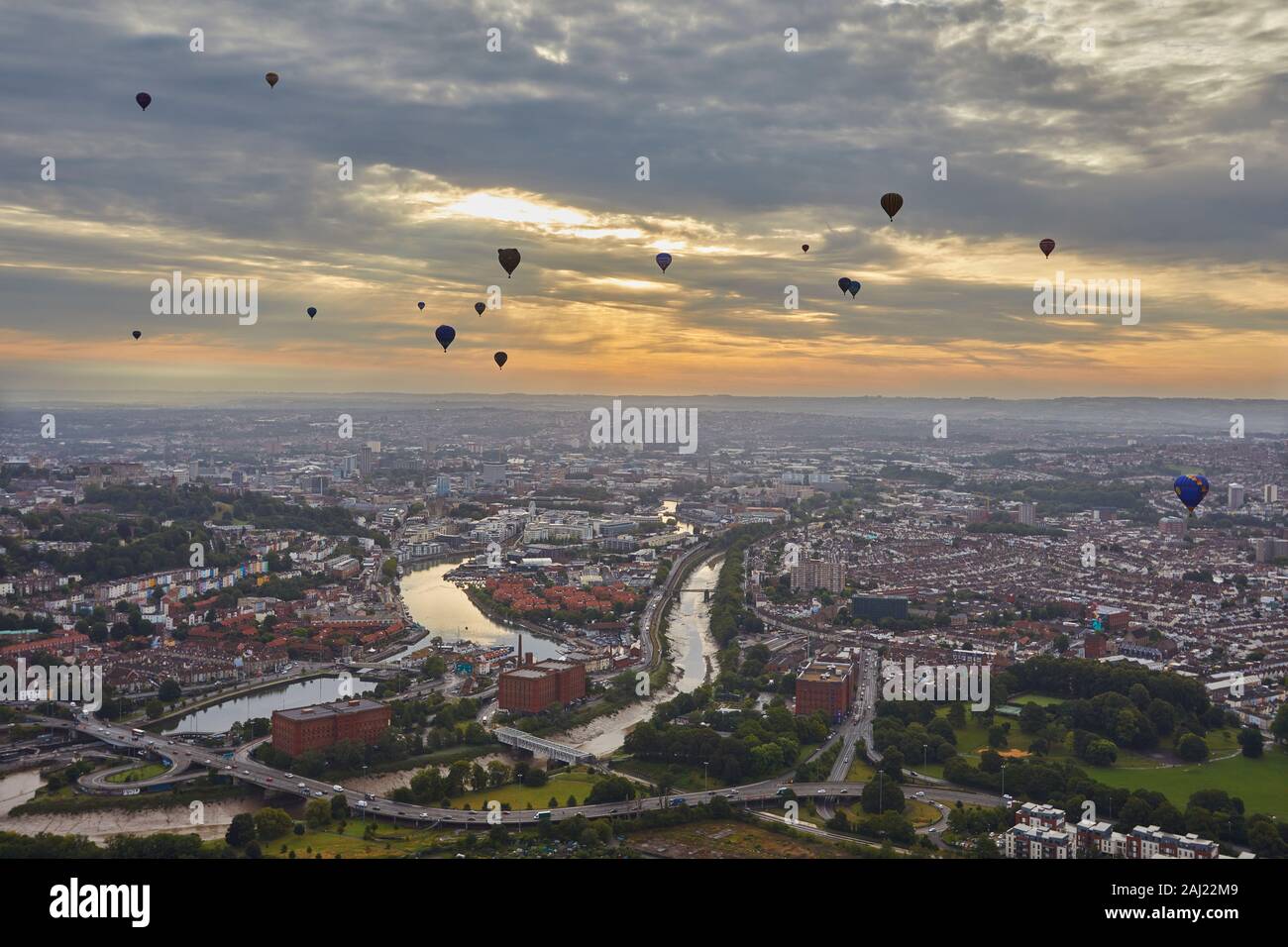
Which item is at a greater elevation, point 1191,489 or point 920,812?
point 1191,489

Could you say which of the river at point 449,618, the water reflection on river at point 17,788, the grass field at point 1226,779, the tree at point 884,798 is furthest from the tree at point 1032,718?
the water reflection on river at point 17,788

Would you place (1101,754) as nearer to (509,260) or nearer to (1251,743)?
(1251,743)

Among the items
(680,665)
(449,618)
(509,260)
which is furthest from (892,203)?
(449,618)

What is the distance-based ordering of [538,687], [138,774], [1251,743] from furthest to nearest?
[538,687]
[1251,743]
[138,774]

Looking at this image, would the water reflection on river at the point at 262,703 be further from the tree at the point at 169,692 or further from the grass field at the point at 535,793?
the grass field at the point at 535,793
